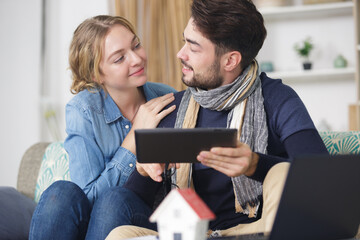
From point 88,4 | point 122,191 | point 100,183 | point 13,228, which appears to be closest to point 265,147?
point 122,191

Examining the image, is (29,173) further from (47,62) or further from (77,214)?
(47,62)

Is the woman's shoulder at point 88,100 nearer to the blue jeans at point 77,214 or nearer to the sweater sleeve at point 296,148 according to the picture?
the blue jeans at point 77,214

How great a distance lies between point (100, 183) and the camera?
70.2 inches

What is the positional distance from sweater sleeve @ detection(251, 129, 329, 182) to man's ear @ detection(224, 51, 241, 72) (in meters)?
0.35

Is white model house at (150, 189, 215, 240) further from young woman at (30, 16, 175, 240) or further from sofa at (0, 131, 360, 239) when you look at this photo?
sofa at (0, 131, 360, 239)

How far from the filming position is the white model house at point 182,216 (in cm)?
92

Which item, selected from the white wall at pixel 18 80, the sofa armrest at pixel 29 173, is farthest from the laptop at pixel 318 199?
the white wall at pixel 18 80

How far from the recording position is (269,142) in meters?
1.65

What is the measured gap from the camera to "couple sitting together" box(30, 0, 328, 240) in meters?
1.50

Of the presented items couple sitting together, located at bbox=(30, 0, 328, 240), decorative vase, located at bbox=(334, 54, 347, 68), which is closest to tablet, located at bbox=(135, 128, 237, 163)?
couple sitting together, located at bbox=(30, 0, 328, 240)

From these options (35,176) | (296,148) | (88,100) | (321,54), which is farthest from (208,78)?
(321,54)

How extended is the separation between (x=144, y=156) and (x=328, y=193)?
1.49ft

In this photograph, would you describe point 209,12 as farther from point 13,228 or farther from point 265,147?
point 13,228

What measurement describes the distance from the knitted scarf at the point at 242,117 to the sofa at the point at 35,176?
1.36ft
